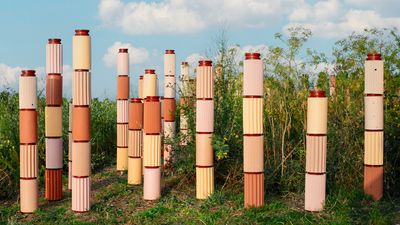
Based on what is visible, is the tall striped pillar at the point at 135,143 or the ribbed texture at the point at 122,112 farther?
the ribbed texture at the point at 122,112

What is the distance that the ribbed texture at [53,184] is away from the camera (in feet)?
29.9

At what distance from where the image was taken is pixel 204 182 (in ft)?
27.4

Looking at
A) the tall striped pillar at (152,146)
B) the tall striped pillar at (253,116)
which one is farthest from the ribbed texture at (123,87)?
the tall striped pillar at (253,116)

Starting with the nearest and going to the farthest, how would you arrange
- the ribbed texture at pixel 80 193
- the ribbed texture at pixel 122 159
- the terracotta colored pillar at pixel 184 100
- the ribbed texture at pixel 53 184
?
1. the ribbed texture at pixel 80 193
2. the ribbed texture at pixel 53 184
3. the terracotta colored pillar at pixel 184 100
4. the ribbed texture at pixel 122 159

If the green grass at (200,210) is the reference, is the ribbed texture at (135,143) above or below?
above

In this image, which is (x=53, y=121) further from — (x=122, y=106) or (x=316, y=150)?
(x=316, y=150)

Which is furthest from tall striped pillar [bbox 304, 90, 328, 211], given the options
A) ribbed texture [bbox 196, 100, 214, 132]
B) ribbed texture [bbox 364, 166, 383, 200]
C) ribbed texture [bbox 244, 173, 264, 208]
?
ribbed texture [bbox 196, 100, 214, 132]

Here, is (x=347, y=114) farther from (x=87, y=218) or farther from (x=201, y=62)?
(x=87, y=218)

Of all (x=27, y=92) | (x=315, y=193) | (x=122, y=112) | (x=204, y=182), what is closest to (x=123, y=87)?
(x=122, y=112)

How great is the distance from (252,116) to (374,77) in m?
1.90

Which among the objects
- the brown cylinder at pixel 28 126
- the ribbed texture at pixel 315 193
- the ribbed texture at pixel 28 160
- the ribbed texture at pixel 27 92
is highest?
the ribbed texture at pixel 27 92

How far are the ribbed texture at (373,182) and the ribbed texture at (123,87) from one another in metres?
4.49

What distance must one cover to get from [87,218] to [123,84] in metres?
3.64

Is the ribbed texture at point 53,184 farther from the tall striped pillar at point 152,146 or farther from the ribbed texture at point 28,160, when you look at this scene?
the tall striped pillar at point 152,146
